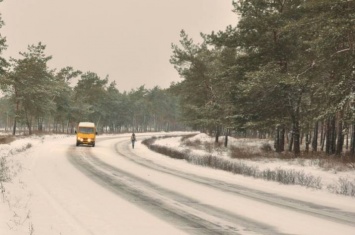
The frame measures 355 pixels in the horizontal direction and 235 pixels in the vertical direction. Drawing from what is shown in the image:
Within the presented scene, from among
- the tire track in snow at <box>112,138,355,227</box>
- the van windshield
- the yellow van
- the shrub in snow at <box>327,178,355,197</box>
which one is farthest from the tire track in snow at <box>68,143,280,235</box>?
the van windshield

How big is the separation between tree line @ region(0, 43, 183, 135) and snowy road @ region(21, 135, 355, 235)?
22628 mm

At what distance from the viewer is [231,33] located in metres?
26.9

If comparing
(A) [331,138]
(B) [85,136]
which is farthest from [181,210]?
(B) [85,136]

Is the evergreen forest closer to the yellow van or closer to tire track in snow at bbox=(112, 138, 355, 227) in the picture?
tire track in snow at bbox=(112, 138, 355, 227)

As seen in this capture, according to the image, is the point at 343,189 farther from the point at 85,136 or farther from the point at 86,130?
the point at 86,130

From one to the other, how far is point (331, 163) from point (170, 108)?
11346cm

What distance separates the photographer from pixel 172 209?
29.2 feet

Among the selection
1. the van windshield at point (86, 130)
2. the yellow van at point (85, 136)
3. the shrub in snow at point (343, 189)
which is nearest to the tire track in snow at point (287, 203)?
the shrub in snow at point (343, 189)

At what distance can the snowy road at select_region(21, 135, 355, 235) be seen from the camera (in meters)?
7.08

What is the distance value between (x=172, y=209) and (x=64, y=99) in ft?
210

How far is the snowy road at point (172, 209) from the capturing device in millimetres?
7082

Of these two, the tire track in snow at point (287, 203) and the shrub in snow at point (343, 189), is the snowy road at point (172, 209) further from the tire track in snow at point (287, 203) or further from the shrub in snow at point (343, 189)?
the shrub in snow at point (343, 189)

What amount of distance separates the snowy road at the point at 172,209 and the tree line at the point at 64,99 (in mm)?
22628

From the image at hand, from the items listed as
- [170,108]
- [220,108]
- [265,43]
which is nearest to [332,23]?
[265,43]
